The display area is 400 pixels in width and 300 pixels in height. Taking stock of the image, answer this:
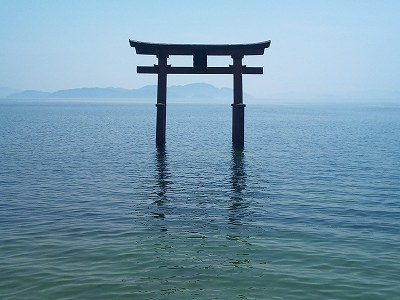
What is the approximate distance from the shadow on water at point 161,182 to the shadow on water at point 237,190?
6.98 ft

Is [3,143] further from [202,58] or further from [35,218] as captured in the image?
[35,218]

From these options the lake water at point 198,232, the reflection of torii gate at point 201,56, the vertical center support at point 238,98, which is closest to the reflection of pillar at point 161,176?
the lake water at point 198,232

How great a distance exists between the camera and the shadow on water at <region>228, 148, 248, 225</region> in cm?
1383

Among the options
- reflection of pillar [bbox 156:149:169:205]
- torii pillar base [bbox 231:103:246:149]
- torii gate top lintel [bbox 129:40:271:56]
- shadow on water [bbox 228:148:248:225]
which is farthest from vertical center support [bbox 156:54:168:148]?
shadow on water [bbox 228:148:248:225]

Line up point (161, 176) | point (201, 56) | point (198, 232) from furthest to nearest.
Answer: point (201, 56), point (161, 176), point (198, 232)

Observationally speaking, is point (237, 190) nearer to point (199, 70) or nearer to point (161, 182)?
point (161, 182)

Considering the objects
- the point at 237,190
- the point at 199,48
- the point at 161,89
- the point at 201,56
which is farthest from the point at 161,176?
the point at 199,48

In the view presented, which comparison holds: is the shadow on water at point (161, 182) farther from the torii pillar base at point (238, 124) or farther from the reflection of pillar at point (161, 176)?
the torii pillar base at point (238, 124)

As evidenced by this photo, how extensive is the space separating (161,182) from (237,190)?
11.7 ft

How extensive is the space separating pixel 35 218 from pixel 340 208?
9242 mm

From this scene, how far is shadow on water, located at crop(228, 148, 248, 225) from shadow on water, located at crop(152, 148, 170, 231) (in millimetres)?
2128

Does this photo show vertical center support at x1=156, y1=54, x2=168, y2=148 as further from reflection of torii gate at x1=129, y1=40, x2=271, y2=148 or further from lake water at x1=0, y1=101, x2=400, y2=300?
lake water at x1=0, y1=101, x2=400, y2=300

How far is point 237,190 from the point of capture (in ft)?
59.2

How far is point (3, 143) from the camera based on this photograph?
36.5 metres
